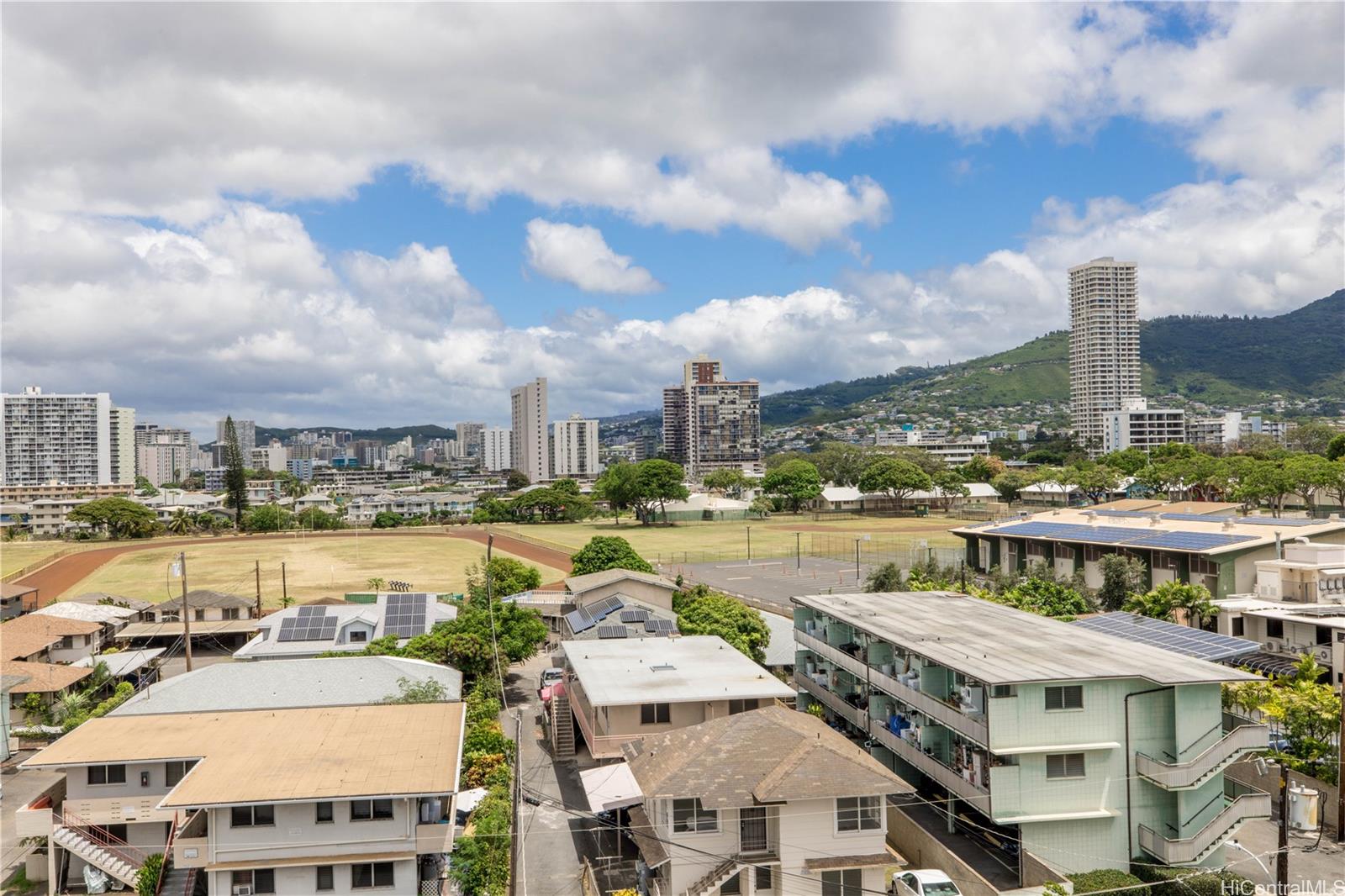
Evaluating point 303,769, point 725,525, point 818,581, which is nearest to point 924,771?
point 303,769

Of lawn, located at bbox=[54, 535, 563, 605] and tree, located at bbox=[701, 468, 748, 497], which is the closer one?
lawn, located at bbox=[54, 535, 563, 605]

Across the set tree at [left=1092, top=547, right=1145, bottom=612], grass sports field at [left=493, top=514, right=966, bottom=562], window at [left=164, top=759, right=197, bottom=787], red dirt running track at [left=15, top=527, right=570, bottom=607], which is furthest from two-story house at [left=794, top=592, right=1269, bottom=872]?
grass sports field at [left=493, top=514, right=966, bottom=562]

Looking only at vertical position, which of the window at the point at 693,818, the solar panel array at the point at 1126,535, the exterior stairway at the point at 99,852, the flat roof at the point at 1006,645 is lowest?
the exterior stairway at the point at 99,852

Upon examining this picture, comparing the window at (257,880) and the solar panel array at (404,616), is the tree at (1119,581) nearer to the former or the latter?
the solar panel array at (404,616)

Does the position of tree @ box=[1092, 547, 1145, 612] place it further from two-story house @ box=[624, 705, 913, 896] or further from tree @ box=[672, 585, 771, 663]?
two-story house @ box=[624, 705, 913, 896]

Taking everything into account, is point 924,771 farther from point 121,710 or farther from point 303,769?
point 121,710

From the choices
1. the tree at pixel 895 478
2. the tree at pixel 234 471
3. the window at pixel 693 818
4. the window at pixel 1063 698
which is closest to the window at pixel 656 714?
the window at pixel 693 818

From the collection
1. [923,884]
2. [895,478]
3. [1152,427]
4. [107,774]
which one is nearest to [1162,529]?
[923,884]

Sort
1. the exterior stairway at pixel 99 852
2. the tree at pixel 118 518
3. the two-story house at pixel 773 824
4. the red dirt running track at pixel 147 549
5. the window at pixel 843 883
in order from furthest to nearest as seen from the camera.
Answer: the tree at pixel 118 518 → the red dirt running track at pixel 147 549 → the exterior stairway at pixel 99 852 → the window at pixel 843 883 → the two-story house at pixel 773 824
